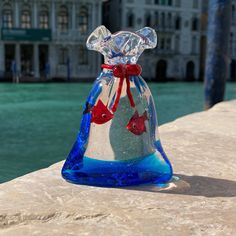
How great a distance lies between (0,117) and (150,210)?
21.1 feet

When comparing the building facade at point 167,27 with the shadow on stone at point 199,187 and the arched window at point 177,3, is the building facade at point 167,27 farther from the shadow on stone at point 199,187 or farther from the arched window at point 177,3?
the shadow on stone at point 199,187

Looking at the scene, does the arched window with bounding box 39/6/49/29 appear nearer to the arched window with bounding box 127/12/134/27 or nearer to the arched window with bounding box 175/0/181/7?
the arched window with bounding box 127/12/134/27

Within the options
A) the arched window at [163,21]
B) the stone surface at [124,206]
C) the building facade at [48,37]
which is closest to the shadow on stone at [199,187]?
the stone surface at [124,206]

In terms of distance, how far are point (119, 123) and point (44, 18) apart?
94.3ft

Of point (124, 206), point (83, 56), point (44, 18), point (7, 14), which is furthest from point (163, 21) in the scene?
point (124, 206)

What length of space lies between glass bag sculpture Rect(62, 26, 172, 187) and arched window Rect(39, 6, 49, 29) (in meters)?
28.3

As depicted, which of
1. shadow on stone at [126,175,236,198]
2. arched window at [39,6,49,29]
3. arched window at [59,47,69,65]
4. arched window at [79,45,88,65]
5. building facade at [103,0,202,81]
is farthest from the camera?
building facade at [103,0,202,81]

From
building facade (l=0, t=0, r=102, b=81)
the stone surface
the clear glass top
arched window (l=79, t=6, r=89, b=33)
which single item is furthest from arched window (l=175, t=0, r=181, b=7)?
the clear glass top

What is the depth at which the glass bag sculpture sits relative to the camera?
59.3 inches

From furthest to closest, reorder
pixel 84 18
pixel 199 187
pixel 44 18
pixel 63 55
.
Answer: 1. pixel 84 18
2. pixel 63 55
3. pixel 44 18
4. pixel 199 187

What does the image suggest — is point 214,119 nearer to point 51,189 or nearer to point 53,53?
point 51,189

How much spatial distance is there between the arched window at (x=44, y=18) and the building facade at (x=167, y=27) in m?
5.16

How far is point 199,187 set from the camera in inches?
57.1

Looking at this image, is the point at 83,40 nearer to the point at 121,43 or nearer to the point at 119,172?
the point at 121,43
